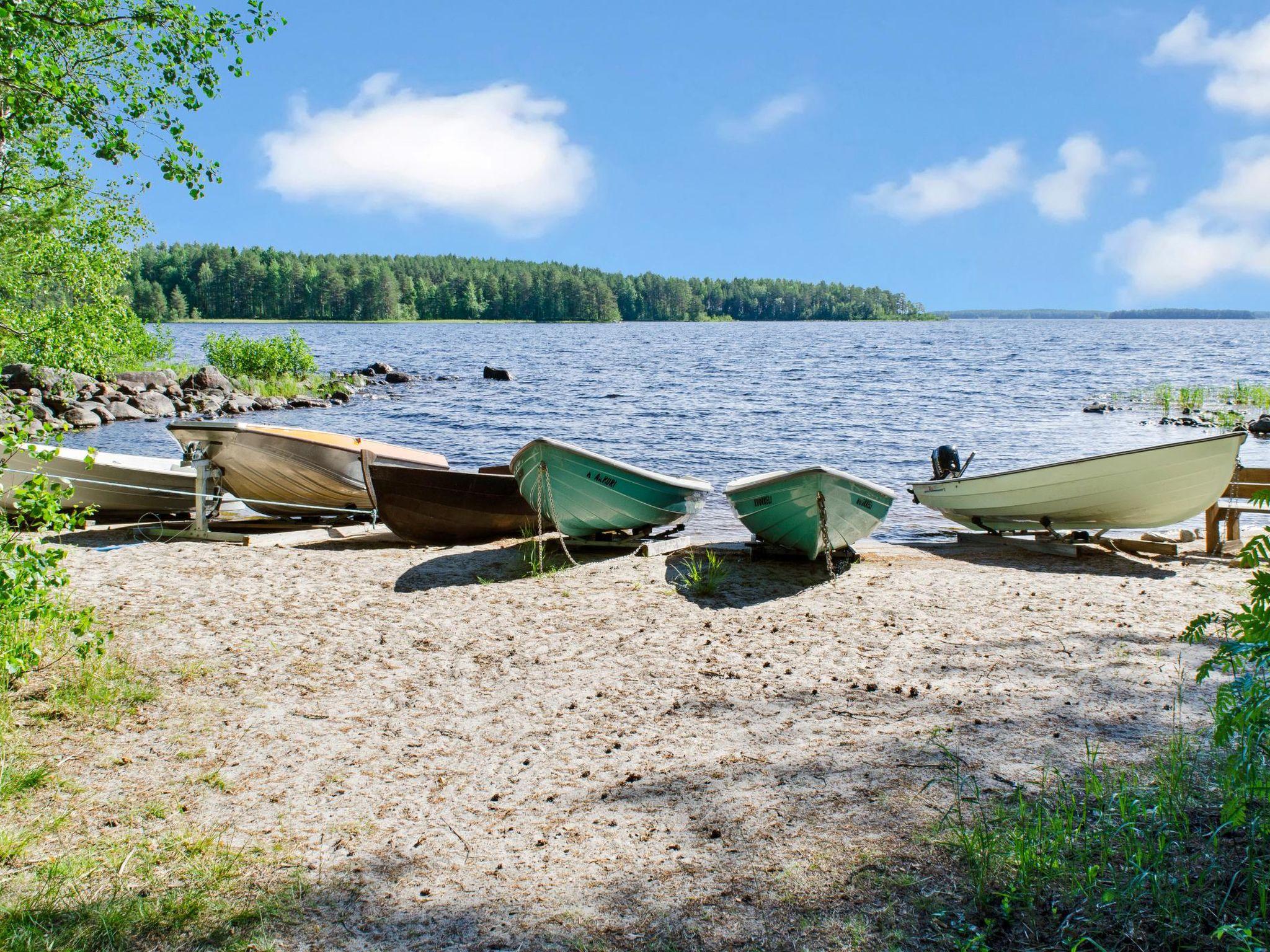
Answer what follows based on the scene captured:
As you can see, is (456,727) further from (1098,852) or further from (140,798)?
(1098,852)

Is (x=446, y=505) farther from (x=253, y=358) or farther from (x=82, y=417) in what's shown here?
(x=253, y=358)

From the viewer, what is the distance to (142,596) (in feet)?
26.3

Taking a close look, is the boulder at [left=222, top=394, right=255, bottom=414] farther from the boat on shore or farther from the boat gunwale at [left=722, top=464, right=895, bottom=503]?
the boat gunwale at [left=722, top=464, right=895, bottom=503]

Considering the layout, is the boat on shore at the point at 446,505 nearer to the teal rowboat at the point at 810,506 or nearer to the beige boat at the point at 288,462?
the beige boat at the point at 288,462

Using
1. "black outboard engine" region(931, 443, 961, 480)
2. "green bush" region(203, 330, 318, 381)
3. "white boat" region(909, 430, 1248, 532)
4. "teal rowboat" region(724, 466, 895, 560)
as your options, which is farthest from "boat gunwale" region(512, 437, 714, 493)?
"green bush" region(203, 330, 318, 381)

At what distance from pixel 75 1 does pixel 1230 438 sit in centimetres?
1135

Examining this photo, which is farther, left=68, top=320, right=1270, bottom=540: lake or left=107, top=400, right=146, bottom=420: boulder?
left=107, top=400, right=146, bottom=420: boulder

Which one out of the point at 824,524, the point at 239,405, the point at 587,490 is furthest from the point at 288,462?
the point at 239,405

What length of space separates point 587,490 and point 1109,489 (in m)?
6.19

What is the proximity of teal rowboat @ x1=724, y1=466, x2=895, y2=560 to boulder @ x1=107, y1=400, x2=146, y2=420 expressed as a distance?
27.3m

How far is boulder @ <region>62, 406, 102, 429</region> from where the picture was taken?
28250 mm

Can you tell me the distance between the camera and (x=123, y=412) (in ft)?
100

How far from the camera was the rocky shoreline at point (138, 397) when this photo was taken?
96.1 feet

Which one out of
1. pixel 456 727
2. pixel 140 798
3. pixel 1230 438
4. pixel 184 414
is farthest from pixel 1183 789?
pixel 184 414
